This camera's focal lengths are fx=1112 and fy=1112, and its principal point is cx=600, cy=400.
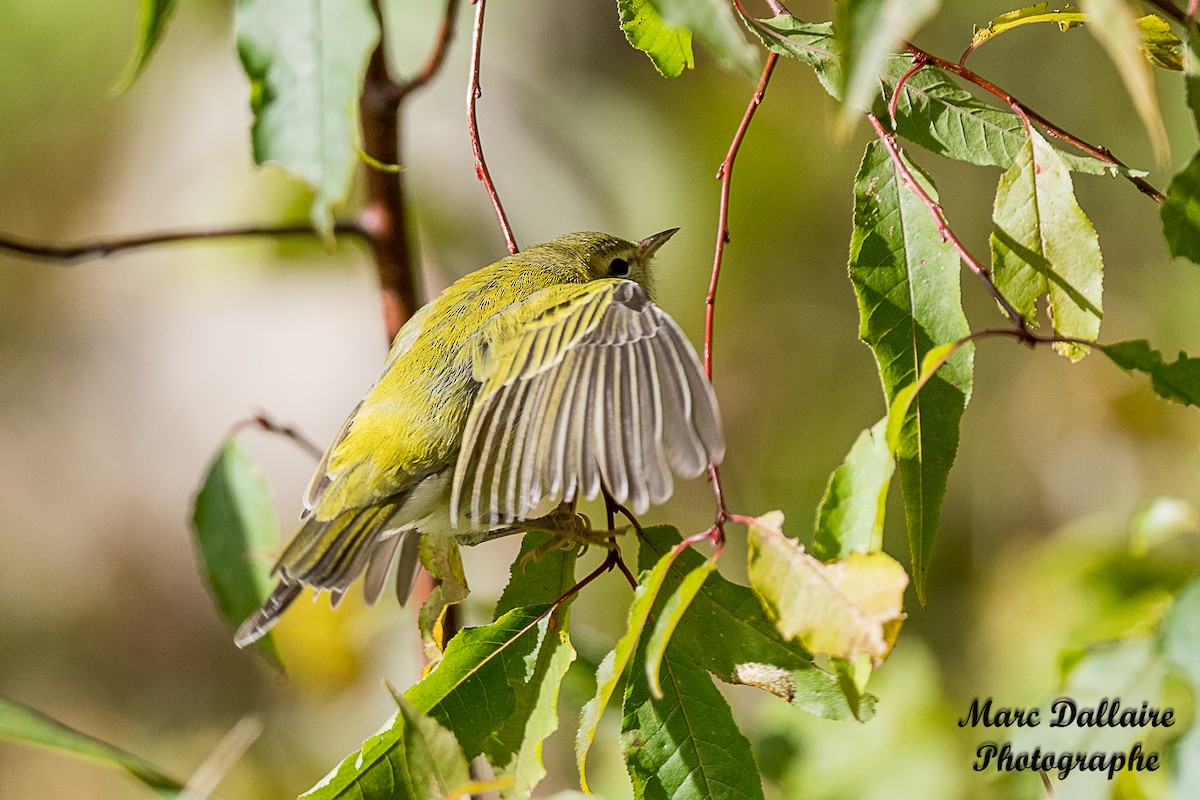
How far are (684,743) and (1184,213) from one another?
74 centimetres

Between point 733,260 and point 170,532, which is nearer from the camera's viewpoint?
point 733,260

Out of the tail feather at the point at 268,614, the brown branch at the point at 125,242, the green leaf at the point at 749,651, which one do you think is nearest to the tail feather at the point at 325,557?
the tail feather at the point at 268,614

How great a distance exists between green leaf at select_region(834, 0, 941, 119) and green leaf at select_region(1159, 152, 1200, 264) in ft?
1.19

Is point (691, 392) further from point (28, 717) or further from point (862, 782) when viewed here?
point (862, 782)

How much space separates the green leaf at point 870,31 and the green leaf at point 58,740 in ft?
3.01

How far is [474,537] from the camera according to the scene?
5.37ft

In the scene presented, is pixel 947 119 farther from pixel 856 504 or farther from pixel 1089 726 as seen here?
pixel 1089 726

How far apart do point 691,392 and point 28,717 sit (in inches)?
30.1

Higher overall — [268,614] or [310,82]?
[310,82]

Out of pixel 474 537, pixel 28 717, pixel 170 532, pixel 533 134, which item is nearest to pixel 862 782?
pixel 474 537

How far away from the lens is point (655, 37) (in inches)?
50.6

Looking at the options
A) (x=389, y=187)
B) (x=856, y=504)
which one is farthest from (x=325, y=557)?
(x=856, y=504)

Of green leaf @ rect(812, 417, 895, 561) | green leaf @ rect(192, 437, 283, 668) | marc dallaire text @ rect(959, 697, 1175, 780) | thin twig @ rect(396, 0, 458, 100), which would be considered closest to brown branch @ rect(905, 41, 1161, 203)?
green leaf @ rect(812, 417, 895, 561)

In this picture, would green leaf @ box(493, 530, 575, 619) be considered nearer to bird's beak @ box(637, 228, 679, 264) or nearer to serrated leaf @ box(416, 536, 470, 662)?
serrated leaf @ box(416, 536, 470, 662)
